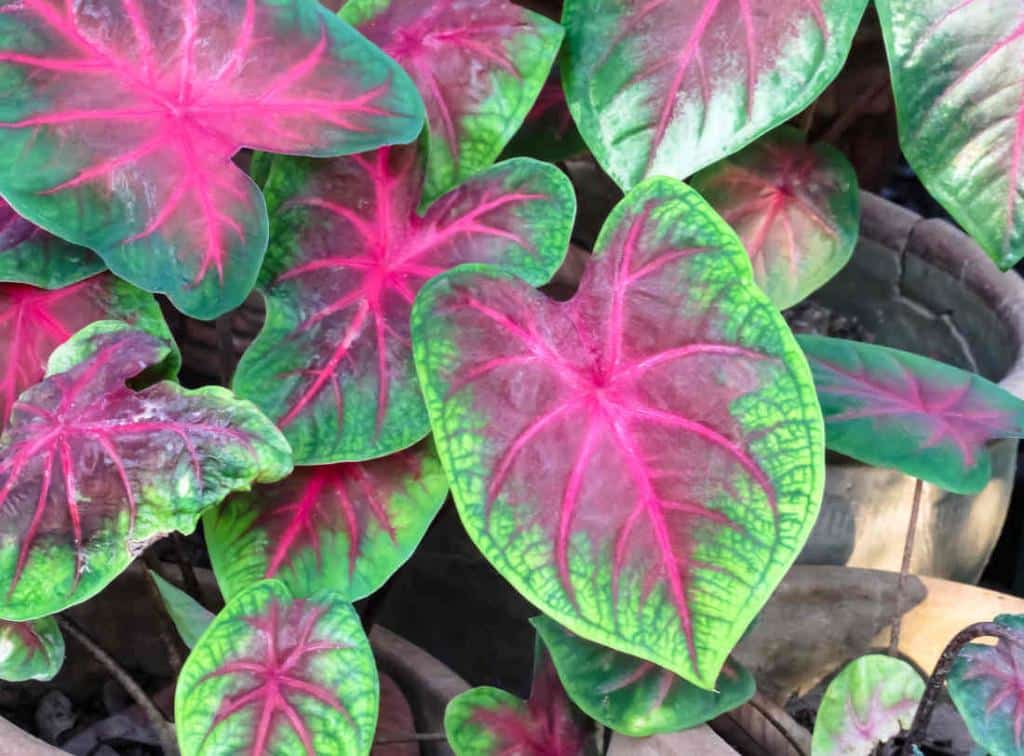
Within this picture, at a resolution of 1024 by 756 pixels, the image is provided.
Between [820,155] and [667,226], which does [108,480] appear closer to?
[667,226]

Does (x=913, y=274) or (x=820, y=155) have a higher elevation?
(x=820, y=155)

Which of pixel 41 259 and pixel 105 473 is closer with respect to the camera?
pixel 105 473

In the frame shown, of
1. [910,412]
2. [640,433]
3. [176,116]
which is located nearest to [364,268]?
[176,116]

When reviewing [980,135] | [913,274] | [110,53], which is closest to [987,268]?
[913,274]

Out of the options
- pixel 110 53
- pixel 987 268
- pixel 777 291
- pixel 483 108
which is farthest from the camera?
pixel 987 268

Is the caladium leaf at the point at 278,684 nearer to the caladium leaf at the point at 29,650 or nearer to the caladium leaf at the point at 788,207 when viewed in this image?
the caladium leaf at the point at 29,650

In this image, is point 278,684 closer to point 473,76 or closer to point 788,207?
point 473,76

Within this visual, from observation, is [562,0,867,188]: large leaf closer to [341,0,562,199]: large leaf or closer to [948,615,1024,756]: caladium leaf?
[341,0,562,199]: large leaf
